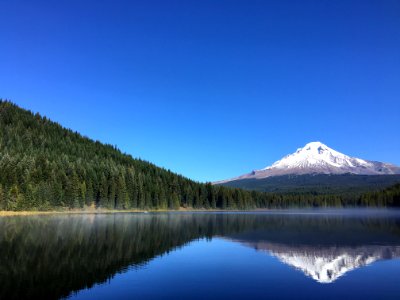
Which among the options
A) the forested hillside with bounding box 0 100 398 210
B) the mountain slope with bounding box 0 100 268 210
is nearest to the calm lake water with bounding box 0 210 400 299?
the mountain slope with bounding box 0 100 268 210

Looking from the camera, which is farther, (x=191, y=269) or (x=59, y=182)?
(x=59, y=182)

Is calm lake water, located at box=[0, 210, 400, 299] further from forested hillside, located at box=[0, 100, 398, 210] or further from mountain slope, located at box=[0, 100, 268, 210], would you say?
forested hillside, located at box=[0, 100, 398, 210]

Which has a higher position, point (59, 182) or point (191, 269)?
Result: point (59, 182)

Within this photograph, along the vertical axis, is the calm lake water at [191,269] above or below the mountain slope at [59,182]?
below

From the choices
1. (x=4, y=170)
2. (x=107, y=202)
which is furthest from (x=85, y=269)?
(x=107, y=202)

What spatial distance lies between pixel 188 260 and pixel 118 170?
144780 mm

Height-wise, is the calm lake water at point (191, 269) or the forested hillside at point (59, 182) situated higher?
the forested hillside at point (59, 182)

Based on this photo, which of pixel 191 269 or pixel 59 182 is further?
pixel 59 182

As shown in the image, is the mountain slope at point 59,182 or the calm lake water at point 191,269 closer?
the calm lake water at point 191,269

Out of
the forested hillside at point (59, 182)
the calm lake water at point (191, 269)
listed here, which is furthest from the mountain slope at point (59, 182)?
the calm lake water at point (191, 269)

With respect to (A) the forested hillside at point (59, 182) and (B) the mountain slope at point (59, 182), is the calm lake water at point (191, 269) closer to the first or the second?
(B) the mountain slope at point (59, 182)

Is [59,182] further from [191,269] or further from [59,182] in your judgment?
[191,269]

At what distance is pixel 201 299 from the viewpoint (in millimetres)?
27281

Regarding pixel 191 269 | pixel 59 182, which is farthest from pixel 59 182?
pixel 191 269
